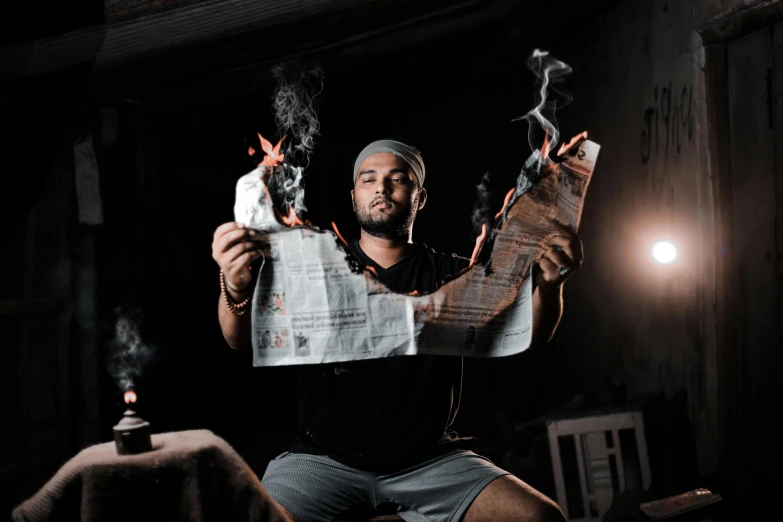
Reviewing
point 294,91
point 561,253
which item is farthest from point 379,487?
point 294,91

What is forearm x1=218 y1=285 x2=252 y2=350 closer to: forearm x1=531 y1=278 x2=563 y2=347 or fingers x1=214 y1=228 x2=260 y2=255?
fingers x1=214 y1=228 x2=260 y2=255

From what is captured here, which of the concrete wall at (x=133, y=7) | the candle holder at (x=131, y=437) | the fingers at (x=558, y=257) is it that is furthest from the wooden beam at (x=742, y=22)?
the candle holder at (x=131, y=437)

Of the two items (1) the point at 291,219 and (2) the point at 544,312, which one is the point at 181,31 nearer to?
(1) the point at 291,219

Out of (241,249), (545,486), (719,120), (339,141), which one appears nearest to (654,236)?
(719,120)

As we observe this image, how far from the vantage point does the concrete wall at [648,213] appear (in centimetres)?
342

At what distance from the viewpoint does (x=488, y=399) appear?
6199 mm

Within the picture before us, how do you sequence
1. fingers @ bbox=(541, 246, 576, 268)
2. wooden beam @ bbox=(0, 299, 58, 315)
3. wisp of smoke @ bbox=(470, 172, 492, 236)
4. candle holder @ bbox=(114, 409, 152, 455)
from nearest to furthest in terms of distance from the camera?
candle holder @ bbox=(114, 409, 152, 455) → fingers @ bbox=(541, 246, 576, 268) → wooden beam @ bbox=(0, 299, 58, 315) → wisp of smoke @ bbox=(470, 172, 492, 236)

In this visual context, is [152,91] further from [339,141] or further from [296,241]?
[339,141]

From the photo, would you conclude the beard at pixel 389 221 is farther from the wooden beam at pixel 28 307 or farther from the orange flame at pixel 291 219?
the wooden beam at pixel 28 307

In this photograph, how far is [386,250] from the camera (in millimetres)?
2678

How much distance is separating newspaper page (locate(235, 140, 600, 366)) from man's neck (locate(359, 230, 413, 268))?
0.46 m

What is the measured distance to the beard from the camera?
8.61 feet

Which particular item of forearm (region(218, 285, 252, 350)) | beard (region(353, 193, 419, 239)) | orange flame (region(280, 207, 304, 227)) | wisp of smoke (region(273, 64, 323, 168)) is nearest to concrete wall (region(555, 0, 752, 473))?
beard (region(353, 193, 419, 239))

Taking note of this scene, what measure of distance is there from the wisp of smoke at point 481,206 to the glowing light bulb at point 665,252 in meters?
2.66
